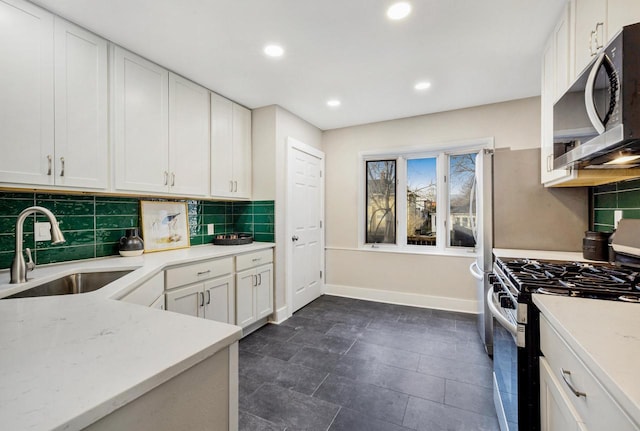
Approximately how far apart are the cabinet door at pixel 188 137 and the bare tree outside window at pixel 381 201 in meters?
2.30

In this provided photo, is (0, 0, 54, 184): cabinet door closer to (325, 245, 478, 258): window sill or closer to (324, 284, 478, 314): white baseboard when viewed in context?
(325, 245, 478, 258): window sill

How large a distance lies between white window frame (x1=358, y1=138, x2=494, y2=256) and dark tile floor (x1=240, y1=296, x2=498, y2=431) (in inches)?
35.5

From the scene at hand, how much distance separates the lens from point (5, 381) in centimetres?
56

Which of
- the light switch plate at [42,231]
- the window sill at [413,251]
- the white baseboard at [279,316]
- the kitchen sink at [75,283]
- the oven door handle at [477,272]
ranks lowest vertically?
the white baseboard at [279,316]

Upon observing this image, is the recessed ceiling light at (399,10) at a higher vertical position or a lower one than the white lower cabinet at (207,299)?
higher

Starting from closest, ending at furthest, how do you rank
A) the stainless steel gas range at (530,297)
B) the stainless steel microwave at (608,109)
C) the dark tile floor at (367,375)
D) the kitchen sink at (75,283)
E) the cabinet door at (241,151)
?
the stainless steel microwave at (608,109) < the stainless steel gas range at (530,297) < the kitchen sink at (75,283) < the dark tile floor at (367,375) < the cabinet door at (241,151)

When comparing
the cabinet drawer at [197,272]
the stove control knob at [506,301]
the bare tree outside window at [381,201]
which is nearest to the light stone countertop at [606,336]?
the stove control knob at [506,301]

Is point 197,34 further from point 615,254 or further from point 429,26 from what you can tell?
point 615,254

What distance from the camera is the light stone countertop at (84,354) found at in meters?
0.49

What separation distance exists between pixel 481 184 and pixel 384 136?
1.73 m

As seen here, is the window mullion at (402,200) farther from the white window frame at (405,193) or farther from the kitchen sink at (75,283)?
the kitchen sink at (75,283)

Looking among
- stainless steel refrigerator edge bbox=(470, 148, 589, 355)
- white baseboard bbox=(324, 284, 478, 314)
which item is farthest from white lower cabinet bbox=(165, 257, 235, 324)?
stainless steel refrigerator edge bbox=(470, 148, 589, 355)

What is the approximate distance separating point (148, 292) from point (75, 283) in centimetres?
47

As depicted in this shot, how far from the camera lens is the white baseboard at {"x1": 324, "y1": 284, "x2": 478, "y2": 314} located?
3.42 metres
